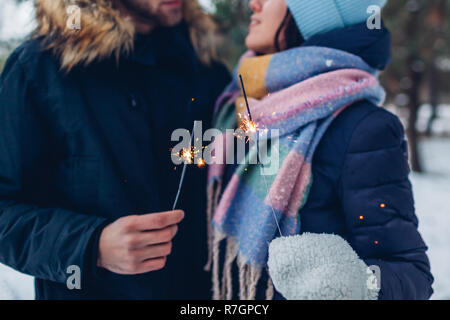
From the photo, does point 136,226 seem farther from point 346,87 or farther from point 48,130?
point 346,87

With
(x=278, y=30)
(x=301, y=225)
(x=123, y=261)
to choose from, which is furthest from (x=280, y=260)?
(x=278, y=30)

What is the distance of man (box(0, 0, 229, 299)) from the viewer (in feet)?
3.05

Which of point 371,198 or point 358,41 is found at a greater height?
point 358,41

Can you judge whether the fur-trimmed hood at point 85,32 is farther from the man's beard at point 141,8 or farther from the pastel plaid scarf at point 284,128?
the pastel plaid scarf at point 284,128

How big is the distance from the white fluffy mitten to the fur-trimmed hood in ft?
3.06

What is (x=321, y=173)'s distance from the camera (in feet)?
3.27

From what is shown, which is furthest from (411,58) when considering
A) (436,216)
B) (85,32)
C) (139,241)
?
(139,241)

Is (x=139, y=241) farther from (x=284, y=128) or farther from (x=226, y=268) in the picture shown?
(x=284, y=128)

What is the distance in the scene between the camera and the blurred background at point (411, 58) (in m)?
1.27

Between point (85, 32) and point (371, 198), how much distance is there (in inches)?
44.3

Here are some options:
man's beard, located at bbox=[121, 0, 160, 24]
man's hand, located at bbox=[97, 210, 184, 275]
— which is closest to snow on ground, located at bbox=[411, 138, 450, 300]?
man's hand, located at bbox=[97, 210, 184, 275]

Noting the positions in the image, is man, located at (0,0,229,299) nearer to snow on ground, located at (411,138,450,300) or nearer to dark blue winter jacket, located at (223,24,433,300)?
dark blue winter jacket, located at (223,24,433,300)

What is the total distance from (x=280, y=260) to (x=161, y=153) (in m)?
0.66

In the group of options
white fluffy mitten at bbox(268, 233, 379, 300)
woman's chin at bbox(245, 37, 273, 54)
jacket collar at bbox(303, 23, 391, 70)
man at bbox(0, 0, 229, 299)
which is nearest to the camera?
white fluffy mitten at bbox(268, 233, 379, 300)
